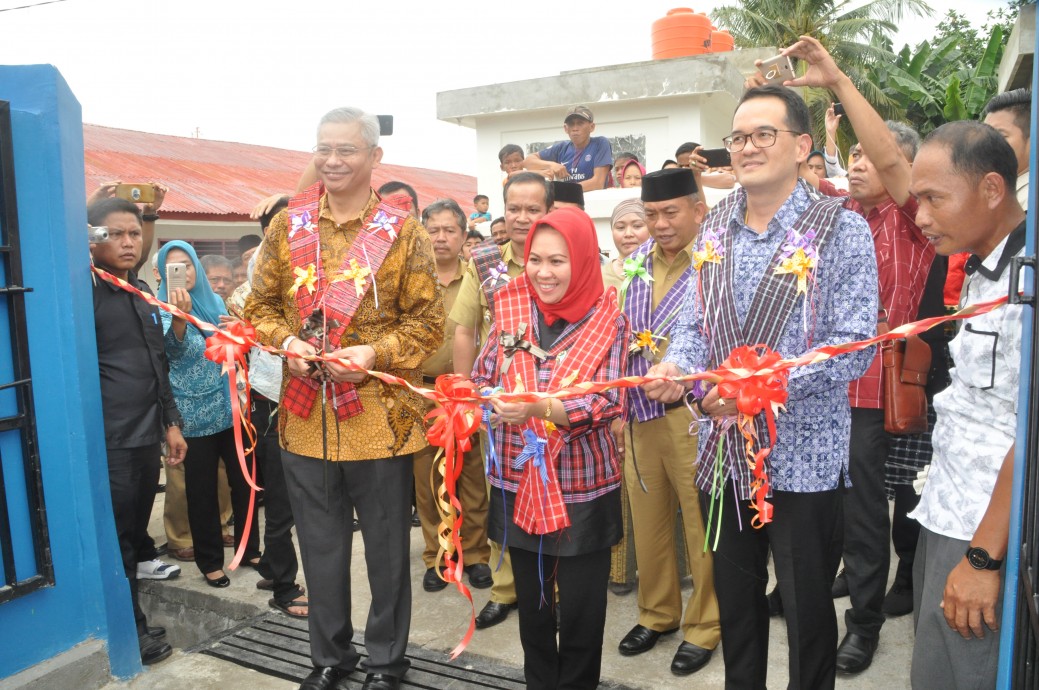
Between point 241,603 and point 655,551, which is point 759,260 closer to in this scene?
point 655,551

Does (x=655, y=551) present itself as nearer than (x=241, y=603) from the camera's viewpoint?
Yes

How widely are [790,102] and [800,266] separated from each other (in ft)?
1.83

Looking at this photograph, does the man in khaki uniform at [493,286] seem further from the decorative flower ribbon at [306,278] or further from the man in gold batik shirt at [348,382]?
the decorative flower ribbon at [306,278]

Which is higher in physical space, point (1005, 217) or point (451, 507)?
point (1005, 217)

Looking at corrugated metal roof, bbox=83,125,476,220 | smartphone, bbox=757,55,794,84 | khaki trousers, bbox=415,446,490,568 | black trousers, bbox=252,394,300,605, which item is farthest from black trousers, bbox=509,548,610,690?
corrugated metal roof, bbox=83,125,476,220

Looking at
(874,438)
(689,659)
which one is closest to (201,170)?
(689,659)

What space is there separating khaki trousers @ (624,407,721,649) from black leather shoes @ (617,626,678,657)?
0.04 metres

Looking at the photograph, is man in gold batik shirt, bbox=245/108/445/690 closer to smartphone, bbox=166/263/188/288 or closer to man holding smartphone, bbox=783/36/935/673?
smartphone, bbox=166/263/188/288

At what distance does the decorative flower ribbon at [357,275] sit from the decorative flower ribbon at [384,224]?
6.9 inches

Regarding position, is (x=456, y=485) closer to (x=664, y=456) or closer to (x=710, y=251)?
(x=664, y=456)

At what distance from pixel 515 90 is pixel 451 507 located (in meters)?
9.88

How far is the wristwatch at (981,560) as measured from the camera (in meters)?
1.98

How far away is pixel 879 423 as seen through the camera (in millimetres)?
3508

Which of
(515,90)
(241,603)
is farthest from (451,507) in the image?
(515,90)
